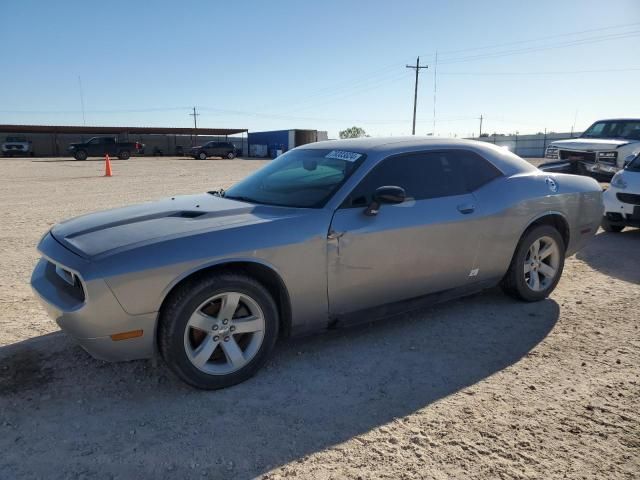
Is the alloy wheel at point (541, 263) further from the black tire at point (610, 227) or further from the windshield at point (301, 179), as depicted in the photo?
the black tire at point (610, 227)

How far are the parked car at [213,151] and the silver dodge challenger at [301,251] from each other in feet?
128

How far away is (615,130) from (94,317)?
1397 centimetres

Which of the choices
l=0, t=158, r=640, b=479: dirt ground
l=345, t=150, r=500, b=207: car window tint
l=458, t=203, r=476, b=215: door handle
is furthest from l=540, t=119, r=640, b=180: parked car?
l=0, t=158, r=640, b=479: dirt ground

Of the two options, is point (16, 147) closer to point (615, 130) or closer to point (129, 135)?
point (129, 135)

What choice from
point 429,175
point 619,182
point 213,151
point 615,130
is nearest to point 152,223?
point 429,175

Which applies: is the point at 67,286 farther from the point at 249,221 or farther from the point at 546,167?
the point at 546,167

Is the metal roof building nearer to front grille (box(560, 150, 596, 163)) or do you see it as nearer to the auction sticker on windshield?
front grille (box(560, 150, 596, 163))

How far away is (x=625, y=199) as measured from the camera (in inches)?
285

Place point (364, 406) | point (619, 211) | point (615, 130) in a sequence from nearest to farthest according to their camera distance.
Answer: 1. point (364, 406)
2. point (619, 211)
3. point (615, 130)

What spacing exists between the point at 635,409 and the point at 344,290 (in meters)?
1.89

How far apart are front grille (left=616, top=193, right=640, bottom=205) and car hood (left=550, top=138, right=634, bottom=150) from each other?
15.6 feet

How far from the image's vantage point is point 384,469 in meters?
2.28

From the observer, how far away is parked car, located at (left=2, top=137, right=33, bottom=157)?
40.2 meters

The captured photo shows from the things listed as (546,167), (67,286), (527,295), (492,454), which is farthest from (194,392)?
(546,167)
